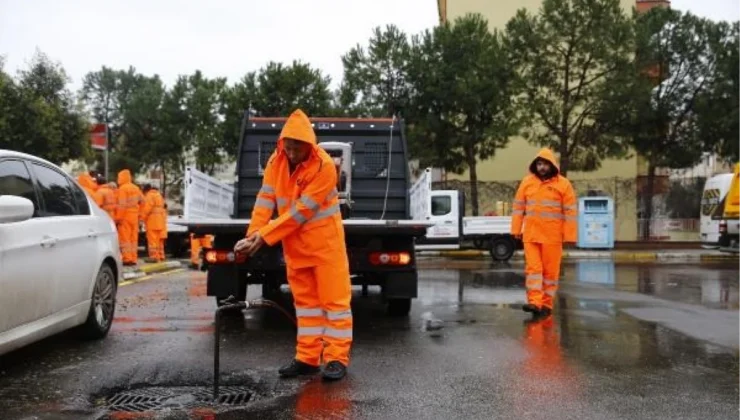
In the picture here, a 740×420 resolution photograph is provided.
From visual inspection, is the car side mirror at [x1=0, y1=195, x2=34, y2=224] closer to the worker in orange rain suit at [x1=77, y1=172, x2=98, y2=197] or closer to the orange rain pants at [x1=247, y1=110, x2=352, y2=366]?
the orange rain pants at [x1=247, y1=110, x2=352, y2=366]

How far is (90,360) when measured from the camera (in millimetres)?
5723

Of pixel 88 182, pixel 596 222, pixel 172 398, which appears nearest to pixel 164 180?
pixel 596 222

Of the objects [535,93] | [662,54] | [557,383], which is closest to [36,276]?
[557,383]

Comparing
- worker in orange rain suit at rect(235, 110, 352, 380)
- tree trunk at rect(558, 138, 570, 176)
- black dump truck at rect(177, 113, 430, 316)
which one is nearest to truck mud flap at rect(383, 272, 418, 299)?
black dump truck at rect(177, 113, 430, 316)

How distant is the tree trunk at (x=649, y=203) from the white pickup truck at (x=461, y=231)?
7704 mm

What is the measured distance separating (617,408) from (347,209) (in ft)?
14.9

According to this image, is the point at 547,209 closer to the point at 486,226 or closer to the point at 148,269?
the point at 148,269

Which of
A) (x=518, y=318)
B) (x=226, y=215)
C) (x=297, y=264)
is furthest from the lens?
(x=226, y=215)

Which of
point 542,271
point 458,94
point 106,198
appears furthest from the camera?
point 458,94

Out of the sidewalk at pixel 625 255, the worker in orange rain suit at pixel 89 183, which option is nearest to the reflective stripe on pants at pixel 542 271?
the worker in orange rain suit at pixel 89 183

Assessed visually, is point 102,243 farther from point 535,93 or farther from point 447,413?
point 535,93

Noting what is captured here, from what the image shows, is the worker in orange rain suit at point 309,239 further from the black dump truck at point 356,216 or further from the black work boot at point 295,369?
the black dump truck at point 356,216

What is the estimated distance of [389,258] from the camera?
738 centimetres

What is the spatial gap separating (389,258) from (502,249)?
12.4 m
